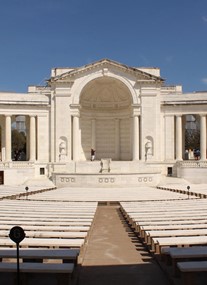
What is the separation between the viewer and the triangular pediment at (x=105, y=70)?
53156mm

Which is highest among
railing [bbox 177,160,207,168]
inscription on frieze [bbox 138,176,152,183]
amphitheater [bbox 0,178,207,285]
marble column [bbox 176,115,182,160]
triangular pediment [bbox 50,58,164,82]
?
triangular pediment [bbox 50,58,164,82]

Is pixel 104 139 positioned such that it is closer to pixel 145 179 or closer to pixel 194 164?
pixel 194 164

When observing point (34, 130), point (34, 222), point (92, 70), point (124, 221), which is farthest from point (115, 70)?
point (34, 222)

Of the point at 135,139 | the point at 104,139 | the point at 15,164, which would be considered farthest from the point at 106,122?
the point at 15,164

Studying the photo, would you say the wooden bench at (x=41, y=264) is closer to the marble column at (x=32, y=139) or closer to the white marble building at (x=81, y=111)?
the white marble building at (x=81, y=111)

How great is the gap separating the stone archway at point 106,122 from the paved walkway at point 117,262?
4113 cm

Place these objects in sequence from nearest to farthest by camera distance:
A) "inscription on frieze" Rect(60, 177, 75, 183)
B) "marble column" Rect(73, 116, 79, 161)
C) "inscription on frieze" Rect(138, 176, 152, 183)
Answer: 1. "inscription on frieze" Rect(60, 177, 75, 183)
2. "inscription on frieze" Rect(138, 176, 152, 183)
3. "marble column" Rect(73, 116, 79, 161)

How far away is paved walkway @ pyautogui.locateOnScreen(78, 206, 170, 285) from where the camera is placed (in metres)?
10.1

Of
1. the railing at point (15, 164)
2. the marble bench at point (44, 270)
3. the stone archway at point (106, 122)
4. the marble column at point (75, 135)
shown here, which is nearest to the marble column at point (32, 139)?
the railing at point (15, 164)

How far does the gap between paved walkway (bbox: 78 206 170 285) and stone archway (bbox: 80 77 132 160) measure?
135ft

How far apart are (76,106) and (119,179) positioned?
1499 centimetres

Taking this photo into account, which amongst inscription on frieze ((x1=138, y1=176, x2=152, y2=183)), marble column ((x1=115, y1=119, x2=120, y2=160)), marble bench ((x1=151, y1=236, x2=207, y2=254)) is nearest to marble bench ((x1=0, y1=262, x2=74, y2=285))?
marble bench ((x1=151, y1=236, x2=207, y2=254))

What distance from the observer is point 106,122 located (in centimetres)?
5956

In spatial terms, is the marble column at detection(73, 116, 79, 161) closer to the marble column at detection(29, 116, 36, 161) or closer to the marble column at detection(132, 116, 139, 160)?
the marble column at detection(29, 116, 36, 161)
